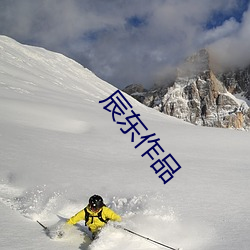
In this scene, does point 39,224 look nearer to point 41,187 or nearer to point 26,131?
point 41,187

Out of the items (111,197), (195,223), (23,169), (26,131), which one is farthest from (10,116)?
(195,223)

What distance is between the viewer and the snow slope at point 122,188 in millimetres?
5465

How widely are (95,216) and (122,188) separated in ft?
6.72

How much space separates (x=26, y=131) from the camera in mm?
13086

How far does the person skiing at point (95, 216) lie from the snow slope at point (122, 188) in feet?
0.69

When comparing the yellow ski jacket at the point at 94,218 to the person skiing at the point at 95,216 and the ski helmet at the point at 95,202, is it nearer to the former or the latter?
the person skiing at the point at 95,216

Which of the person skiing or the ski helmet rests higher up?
the ski helmet

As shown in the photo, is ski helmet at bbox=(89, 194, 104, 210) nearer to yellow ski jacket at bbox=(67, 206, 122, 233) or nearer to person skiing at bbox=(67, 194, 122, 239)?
person skiing at bbox=(67, 194, 122, 239)

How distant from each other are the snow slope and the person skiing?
212 millimetres

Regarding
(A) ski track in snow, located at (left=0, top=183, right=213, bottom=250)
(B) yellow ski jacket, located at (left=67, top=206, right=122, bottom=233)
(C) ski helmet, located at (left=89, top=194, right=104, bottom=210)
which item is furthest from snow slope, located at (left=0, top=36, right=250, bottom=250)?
(C) ski helmet, located at (left=89, top=194, right=104, bottom=210)

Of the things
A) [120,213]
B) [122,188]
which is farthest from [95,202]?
[122,188]

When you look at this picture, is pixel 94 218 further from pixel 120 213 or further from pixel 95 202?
pixel 120 213

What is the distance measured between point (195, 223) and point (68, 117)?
43.8 ft

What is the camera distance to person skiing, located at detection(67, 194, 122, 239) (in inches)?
229
